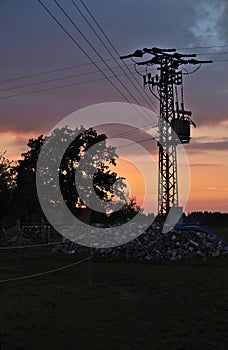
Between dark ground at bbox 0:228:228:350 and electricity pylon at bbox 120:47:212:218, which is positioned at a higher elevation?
electricity pylon at bbox 120:47:212:218

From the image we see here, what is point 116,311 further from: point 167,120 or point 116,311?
point 167,120

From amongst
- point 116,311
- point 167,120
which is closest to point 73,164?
point 167,120

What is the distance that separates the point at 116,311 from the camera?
9.95 m

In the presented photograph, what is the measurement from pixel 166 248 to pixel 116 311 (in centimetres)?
1493

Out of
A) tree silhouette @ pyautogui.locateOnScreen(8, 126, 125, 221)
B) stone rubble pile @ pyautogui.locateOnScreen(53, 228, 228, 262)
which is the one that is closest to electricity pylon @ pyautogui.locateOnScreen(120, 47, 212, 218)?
stone rubble pile @ pyautogui.locateOnScreen(53, 228, 228, 262)

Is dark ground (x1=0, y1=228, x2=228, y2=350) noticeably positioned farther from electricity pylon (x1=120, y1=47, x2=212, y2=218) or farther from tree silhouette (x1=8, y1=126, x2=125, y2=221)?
tree silhouette (x1=8, y1=126, x2=125, y2=221)

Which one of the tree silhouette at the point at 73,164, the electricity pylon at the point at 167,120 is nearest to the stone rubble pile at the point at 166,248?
the electricity pylon at the point at 167,120

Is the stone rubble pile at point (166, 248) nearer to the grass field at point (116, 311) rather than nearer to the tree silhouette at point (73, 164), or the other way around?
the grass field at point (116, 311)

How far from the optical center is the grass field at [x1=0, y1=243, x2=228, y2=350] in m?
7.42

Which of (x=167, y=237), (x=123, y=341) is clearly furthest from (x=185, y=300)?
(x=167, y=237)

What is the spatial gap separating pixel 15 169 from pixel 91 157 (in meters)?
10.3

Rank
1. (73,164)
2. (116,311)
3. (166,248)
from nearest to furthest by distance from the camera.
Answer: (116,311)
(166,248)
(73,164)

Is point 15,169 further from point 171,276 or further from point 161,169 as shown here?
point 171,276

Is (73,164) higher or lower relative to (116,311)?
higher
